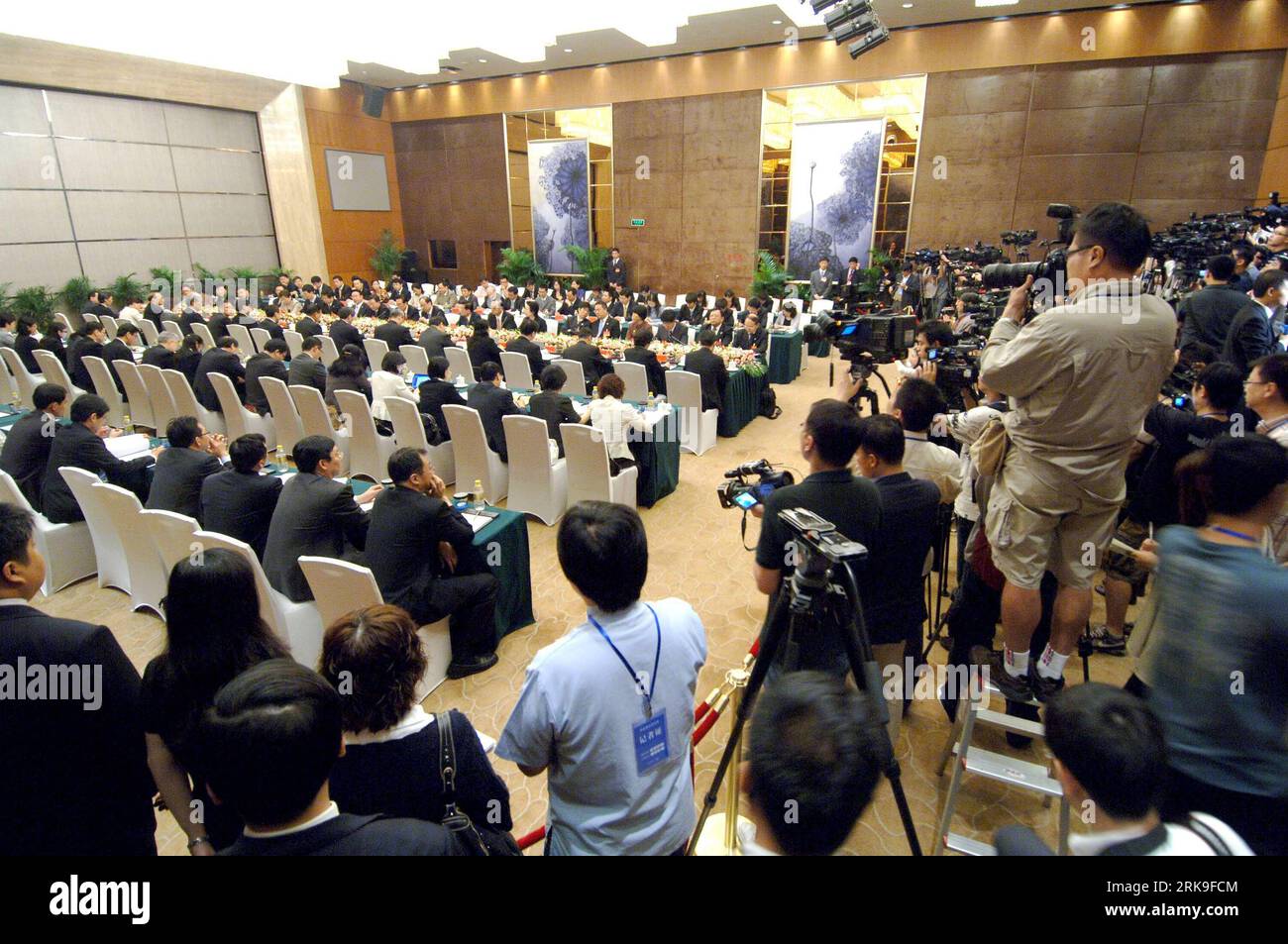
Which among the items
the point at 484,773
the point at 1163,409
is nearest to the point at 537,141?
the point at 1163,409

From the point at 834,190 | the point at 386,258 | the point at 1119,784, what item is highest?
the point at 834,190

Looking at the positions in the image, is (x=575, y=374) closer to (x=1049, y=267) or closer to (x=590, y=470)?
(x=590, y=470)

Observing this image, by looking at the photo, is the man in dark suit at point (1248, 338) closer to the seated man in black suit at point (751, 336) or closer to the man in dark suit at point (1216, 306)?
the man in dark suit at point (1216, 306)

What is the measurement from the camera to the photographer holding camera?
2055 millimetres

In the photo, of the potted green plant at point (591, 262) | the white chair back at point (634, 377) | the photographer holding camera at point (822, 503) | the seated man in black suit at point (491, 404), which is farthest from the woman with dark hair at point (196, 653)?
the potted green plant at point (591, 262)

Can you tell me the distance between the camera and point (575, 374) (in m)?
6.79

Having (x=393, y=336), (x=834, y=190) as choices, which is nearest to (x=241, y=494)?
→ (x=393, y=336)

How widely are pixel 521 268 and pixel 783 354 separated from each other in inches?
338

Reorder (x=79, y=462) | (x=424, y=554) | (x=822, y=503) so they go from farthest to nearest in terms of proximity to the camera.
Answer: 1. (x=79, y=462)
2. (x=424, y=554)
3. (x=822, y=503)

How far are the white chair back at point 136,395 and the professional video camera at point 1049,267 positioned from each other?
7.78 m

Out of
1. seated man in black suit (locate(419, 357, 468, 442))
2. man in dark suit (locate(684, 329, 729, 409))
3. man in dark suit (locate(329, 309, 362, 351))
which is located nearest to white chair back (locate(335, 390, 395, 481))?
seated man in black suit (locate(419, 357, 468, 442))

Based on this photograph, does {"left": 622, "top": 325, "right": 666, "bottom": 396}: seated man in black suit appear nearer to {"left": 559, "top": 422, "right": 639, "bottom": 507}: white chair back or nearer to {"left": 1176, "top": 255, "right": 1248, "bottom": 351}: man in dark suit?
{"left": 559, "top": 422, "right": 639, "bottom": 507}: white chair back

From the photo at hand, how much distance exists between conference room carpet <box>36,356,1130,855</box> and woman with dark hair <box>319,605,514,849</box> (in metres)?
0.93
